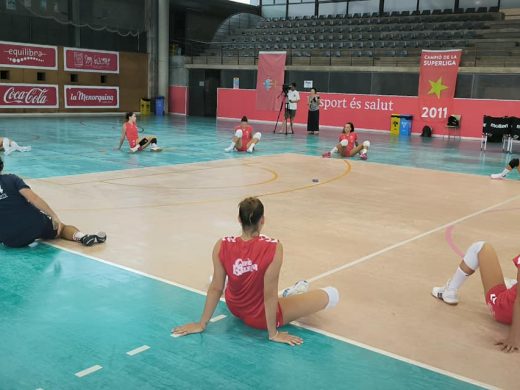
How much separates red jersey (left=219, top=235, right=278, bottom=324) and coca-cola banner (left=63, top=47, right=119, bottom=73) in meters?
28.1

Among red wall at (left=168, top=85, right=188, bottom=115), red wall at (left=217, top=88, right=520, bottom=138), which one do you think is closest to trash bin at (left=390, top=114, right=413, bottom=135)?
red wall at (left=217, top=88, right=520, bottom=138)

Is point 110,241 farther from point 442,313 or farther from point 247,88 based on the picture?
point 247,88

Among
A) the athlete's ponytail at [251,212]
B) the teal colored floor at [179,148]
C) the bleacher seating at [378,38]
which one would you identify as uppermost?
the bleacher seating at [378,38]

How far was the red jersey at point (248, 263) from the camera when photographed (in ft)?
12.6

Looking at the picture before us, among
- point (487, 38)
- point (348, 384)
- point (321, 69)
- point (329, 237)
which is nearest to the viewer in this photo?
point (348, 384)

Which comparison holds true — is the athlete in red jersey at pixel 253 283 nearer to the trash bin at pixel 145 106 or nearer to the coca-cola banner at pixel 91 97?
the coca-cola banner at pixel 91 97

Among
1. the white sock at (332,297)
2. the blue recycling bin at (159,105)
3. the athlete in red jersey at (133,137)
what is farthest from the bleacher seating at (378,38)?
the white sock at (332,297)

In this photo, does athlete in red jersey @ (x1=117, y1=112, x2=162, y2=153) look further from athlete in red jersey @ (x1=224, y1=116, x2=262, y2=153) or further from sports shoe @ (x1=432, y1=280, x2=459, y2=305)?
sports shoe @ (x1=432, y1=280, x2=459, y2=305)

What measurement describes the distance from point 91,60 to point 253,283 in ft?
95.0

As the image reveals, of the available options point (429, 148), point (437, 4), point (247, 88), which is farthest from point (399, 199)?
point (437, 4)

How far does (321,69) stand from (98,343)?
80.2 ft

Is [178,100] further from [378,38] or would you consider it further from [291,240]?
[291,240]

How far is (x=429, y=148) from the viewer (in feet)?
61.8

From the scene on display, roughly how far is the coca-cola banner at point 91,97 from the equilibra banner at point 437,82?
1681 centimetres
